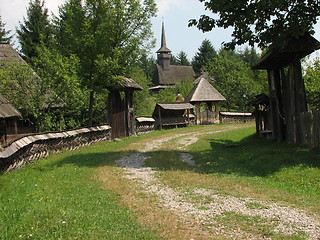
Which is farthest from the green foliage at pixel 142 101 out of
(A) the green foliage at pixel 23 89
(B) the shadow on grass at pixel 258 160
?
(B) the shadow on grass at pixel 258 160

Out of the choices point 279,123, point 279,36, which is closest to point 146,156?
point 279,123

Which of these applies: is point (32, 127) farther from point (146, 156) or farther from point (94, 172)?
point (94, 172)

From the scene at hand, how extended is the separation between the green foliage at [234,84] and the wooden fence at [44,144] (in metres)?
28.0

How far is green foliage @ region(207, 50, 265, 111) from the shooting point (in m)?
49.1

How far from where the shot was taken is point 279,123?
17.5 metres

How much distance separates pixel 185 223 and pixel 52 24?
3481 cm

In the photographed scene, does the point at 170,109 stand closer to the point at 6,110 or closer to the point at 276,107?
the point at 276,107

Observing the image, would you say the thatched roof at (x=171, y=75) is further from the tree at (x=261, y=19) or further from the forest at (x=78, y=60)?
the tree at (x=261, y=19)

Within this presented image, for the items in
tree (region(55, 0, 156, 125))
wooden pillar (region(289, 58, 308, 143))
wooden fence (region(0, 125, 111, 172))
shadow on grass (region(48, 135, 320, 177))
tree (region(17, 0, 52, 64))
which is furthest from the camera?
tree (region(17, 0, 52, 64))

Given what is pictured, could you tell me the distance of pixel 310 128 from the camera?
45.6 feet

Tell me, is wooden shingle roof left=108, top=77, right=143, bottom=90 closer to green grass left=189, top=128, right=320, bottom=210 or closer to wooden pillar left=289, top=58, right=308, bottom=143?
green grass left=189, top=128, right=320, bottom=210

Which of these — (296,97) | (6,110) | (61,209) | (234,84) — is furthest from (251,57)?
(61,209)

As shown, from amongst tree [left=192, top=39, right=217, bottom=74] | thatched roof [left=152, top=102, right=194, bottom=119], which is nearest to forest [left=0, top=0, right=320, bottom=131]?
thatched roof [left=152, top=102, right=194, bottom=119]

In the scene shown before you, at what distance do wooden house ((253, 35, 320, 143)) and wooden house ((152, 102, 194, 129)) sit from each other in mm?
18611
